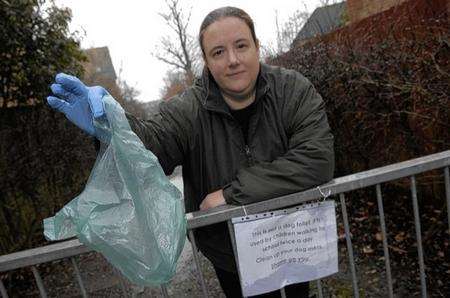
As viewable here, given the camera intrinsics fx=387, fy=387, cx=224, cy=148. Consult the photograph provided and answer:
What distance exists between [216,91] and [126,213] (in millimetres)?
775

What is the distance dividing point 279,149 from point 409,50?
2499 millimetres

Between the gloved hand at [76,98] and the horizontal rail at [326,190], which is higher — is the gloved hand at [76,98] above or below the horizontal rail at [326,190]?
above

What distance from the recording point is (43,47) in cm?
532

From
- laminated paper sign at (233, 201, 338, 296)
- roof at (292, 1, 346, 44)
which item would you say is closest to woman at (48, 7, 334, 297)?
laminated paper sign at (233, 201, 338, 296)

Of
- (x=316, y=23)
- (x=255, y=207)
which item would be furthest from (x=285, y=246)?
(x=316, y=23)

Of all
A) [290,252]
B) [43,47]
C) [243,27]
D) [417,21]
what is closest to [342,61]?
[417,21]

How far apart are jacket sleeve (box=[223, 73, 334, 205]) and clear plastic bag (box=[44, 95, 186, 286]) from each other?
351mm

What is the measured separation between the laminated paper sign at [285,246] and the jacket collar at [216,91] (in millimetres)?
547

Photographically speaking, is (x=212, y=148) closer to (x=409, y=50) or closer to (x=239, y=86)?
(x=239, y=86)

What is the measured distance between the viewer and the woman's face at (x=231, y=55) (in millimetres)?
1813

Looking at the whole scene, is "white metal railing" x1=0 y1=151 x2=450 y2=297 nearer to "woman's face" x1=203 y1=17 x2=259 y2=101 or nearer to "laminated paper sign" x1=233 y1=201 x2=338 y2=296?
"laminated paper sign" x1=233 y1=201 x2=338 y2=296

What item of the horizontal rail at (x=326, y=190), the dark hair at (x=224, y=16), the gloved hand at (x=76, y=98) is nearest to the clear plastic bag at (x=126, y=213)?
the gloved hand at (x=76, y=98)

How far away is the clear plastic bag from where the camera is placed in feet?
4.64

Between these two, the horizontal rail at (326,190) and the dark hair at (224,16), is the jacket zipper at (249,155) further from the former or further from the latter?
the dark hair at (224,16)
